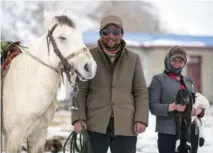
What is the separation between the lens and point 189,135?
2.61 m

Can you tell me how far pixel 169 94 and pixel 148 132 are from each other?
4.82 feet

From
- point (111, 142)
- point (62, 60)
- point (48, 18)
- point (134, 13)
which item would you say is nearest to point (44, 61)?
point (62, 60)

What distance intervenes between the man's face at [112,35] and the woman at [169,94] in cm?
45

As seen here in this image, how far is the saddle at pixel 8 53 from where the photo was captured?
264 centimetres

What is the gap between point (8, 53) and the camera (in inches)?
107

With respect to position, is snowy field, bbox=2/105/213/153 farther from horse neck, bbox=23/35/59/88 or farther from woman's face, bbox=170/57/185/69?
horse neck, bbox=23/35/59/88

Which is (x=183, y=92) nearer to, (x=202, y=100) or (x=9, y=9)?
A: (x=202, y=100)

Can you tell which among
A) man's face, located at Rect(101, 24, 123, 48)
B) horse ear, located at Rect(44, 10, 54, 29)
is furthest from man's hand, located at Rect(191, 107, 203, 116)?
horse ear, located at Rect(44, 10, 54, 29)

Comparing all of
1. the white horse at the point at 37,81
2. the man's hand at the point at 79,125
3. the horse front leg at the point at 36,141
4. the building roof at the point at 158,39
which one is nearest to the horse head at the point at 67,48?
the white horse at the point at 37,81

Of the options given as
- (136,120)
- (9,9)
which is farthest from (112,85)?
(9,9)

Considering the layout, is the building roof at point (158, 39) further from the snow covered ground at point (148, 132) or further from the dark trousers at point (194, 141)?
the dark trousers at point (194, 141)

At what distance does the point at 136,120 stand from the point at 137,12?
5.46 feet

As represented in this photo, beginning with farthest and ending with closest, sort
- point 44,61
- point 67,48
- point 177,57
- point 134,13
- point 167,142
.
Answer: point 134,13
point 167,142
point 177,57
point 44,61
point 67,48

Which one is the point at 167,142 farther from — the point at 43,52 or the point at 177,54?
the point at 43,52
